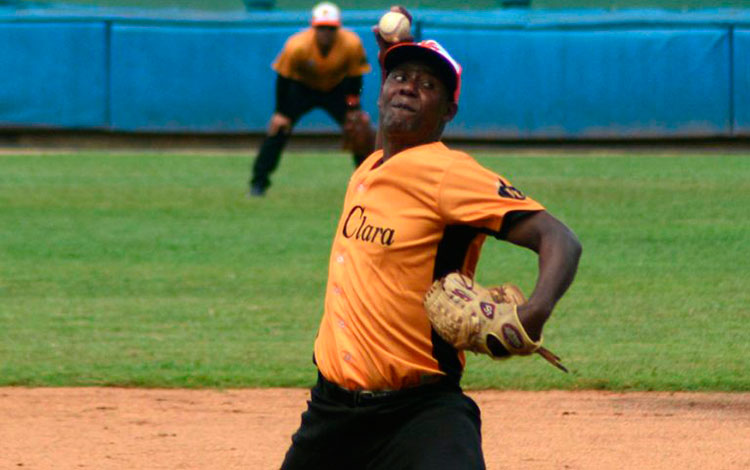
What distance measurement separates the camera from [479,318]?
11.4ft

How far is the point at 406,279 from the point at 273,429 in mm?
2717

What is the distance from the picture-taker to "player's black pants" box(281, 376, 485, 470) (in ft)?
11.8

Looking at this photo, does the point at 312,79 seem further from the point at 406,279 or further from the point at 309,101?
the point at 406,279

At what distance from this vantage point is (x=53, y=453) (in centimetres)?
591

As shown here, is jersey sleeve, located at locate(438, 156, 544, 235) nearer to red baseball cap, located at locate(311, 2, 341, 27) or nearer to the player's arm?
the player's arm

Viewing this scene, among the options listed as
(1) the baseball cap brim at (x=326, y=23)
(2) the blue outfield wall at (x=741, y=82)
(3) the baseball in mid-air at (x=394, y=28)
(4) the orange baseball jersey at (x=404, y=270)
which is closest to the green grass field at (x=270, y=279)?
(1) the baseball cap brim at (x=326, y=23)

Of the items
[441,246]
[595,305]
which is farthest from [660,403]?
[441,246]

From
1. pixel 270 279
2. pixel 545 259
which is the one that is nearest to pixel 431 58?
pixel 545 259

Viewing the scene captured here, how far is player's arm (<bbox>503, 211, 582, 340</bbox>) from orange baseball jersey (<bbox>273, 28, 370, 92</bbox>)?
1045cm

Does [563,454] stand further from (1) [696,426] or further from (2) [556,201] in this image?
(2) [556,201]

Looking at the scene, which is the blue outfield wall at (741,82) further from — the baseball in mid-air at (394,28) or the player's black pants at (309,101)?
the baseball in mid-air at (394,28)

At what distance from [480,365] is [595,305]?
1.58m

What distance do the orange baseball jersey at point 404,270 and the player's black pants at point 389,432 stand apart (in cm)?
5

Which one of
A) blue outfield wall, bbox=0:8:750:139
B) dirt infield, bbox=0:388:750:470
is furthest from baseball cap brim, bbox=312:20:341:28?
dirt infield, bbox=0:388:750:470
